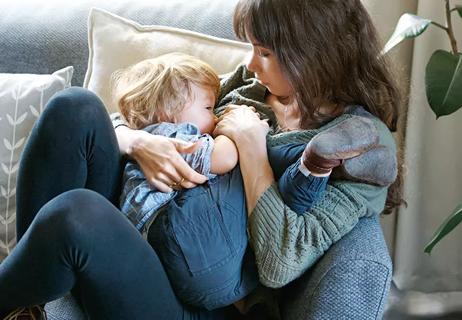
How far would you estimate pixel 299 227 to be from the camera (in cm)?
117

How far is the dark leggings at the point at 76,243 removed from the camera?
105 centimetres

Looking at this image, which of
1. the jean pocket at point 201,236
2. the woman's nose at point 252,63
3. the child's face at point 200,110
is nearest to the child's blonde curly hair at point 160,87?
the child's face at point 200,110

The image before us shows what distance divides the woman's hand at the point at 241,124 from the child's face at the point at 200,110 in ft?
0.07

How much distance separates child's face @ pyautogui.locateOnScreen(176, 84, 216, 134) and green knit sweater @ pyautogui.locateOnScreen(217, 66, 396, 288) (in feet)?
0.79

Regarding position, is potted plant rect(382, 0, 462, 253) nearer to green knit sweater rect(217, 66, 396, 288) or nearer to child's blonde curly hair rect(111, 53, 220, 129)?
green knit sweater rect(217, 66, 396, 288)

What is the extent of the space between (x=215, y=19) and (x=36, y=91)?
0.49 m

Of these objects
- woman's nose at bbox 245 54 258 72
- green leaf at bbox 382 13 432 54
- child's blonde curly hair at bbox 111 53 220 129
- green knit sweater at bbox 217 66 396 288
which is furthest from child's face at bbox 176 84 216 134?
green leaf at bbox 382 13 432 54

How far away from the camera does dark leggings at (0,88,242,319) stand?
1.05 m

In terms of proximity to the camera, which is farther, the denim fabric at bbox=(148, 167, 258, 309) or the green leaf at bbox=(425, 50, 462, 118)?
Result: the green leaf at bbox=(425, 50, 462, 118)

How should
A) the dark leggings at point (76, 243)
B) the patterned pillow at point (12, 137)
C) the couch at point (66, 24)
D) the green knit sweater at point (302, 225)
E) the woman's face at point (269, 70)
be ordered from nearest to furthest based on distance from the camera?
the dark leggings at point (76, 243) < the green knit sweater at point (302, 225) < the woman's face at point (269, 70) < the patterned pillow at point (12, 137) < the couch at point (66, 24)

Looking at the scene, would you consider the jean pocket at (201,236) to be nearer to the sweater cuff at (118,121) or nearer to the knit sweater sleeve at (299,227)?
the knit sweater sleeve at (299,227)

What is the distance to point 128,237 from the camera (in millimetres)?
1086

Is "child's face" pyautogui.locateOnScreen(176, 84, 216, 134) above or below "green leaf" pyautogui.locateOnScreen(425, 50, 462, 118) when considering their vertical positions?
below

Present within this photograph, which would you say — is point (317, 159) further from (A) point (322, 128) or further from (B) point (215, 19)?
(B) point (215, 19)
